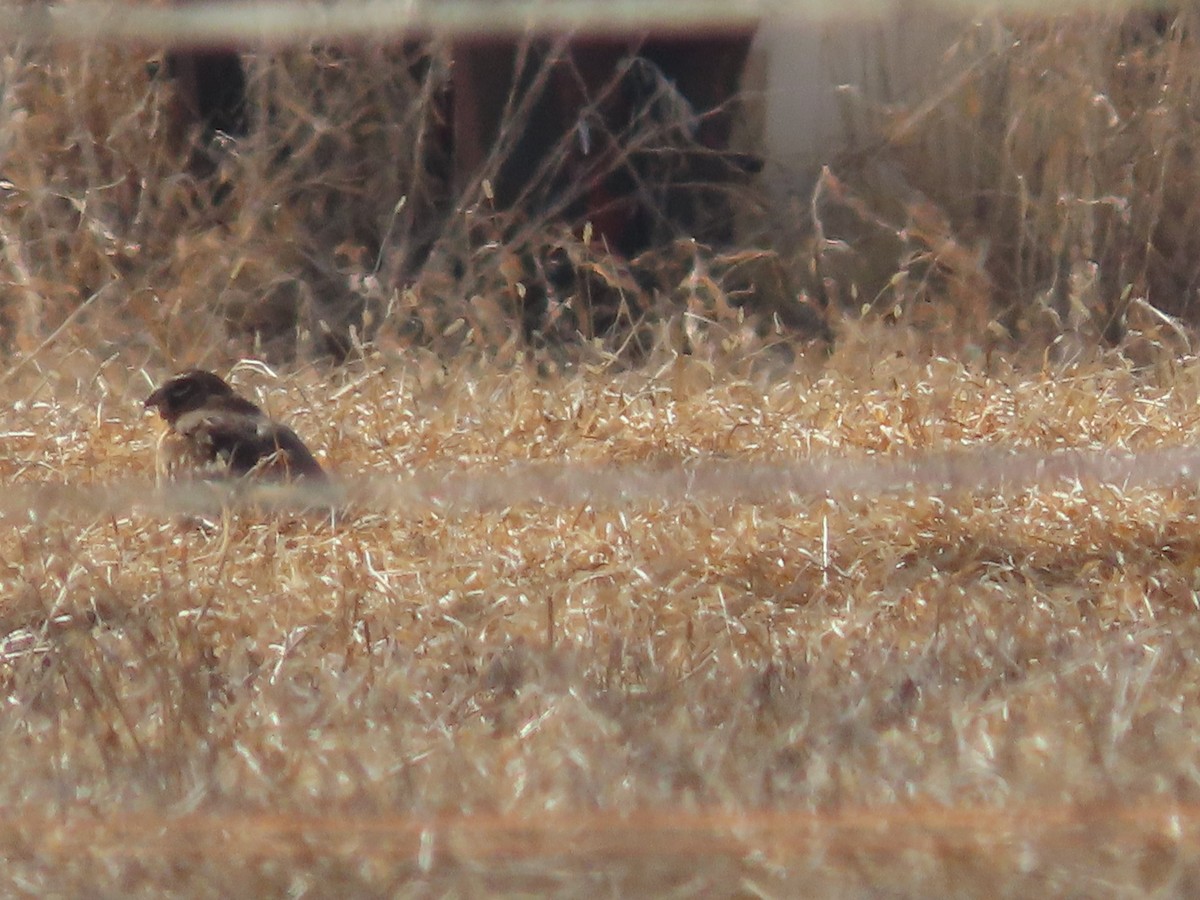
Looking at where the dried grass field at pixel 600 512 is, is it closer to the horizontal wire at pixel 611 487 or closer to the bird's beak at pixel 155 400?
the horizontal wire at pixel 611 487

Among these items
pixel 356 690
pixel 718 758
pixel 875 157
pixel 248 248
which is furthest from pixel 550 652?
pixel 875 157

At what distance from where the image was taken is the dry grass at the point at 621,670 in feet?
7.50

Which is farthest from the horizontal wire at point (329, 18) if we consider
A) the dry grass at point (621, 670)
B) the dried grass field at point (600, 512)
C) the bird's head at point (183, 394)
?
the bird's head at point (183, 394)

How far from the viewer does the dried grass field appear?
92.4 inches

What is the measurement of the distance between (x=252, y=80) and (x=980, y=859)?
3.90 metres

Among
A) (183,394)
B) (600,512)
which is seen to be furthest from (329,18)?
(600,512)

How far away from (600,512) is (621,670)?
846mm

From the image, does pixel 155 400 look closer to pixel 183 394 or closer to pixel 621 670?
pixel 183 394

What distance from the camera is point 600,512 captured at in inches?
143

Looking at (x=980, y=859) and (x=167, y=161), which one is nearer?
(x=980, y=859)

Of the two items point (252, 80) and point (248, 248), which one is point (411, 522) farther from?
point (252, 80)

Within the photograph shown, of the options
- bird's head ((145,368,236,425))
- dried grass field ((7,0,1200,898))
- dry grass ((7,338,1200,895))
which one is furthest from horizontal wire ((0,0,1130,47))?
bird's head ((145,368,236,425))

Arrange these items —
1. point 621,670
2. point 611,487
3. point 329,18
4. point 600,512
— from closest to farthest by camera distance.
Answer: point 621,670 → point 611,487 → point 600,512 → point 329,18

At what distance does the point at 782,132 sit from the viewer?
6117 mm
